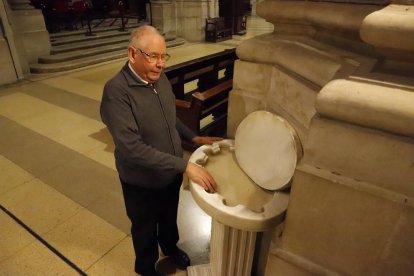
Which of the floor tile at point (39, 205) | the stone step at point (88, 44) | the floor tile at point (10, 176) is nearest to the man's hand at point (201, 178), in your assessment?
the floor tile at point (39, 205)

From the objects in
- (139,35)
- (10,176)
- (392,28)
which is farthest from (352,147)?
(10,176)

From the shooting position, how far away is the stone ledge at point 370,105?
90cm

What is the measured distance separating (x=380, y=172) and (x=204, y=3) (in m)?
11.1

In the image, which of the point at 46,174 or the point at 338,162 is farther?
the point at 46,174

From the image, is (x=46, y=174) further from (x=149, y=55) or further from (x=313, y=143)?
(x=313, y=143)

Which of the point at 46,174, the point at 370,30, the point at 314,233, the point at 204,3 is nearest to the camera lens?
the point at 370,30

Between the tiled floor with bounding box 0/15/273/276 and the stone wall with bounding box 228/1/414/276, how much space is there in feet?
3.77

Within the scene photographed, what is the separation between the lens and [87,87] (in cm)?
584

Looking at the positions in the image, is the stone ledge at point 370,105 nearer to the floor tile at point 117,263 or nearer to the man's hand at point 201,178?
the man's hand at point 201,178

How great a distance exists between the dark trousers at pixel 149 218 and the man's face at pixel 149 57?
63 cm

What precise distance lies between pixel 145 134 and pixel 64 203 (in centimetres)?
169

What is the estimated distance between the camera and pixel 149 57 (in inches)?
52.9

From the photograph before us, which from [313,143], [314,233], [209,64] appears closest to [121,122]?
[313,143]

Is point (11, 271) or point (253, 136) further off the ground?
point (253, 136)
